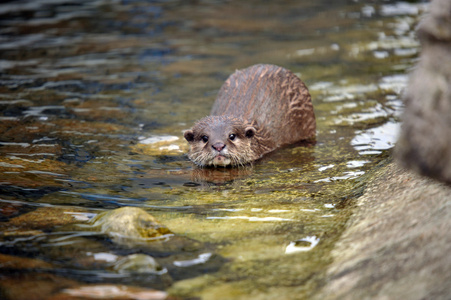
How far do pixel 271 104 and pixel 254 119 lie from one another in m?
0.25

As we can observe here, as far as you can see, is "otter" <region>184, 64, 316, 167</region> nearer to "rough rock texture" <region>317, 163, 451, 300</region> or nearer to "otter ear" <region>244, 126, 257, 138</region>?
"otter ear" <region>244, 126, 257, 138</region>

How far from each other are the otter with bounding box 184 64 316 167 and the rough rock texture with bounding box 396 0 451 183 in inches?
104

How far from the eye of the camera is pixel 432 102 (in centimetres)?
216

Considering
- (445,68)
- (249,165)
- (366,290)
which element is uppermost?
(445,68)

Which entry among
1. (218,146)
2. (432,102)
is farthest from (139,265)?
(218,146)

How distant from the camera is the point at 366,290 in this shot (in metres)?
2.24

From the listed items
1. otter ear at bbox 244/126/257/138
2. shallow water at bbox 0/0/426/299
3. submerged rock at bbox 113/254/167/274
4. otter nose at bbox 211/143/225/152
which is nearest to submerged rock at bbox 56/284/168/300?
shallow water at bbox 0/0/426/299

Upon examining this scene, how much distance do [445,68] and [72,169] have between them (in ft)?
9.66

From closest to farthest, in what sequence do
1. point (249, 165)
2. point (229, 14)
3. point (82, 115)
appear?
point (249, 165) → point (82, 115) → point (229, 14)

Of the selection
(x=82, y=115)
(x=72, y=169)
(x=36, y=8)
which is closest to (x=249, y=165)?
(x=72, y=169)

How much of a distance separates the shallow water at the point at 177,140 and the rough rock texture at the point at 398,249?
145 mm

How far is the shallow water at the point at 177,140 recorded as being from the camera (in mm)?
2729

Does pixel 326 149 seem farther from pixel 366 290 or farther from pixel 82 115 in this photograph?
pixel 366 290

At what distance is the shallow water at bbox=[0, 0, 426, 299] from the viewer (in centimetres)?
273
